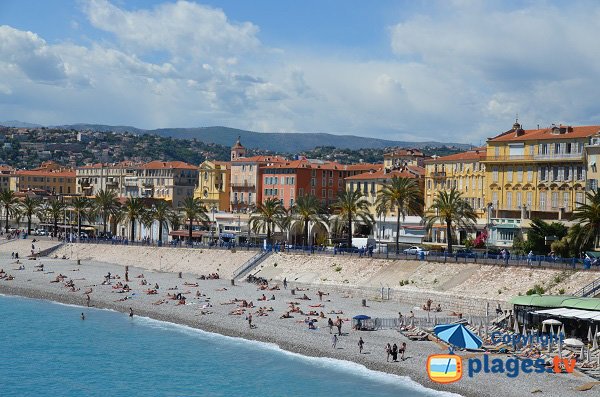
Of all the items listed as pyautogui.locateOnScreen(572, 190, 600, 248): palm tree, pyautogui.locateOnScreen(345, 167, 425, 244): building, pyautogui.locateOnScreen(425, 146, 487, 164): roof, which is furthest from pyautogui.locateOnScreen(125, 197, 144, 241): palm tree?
pyautogui.locateOnScreen(572, 190, 600, 248): palm tree

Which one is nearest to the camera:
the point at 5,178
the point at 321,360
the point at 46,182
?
the point at 321,360

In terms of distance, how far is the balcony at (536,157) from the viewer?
238ft

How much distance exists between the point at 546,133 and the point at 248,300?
1311 inches

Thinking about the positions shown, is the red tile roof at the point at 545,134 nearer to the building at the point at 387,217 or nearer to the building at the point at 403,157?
the building at the point at 387,217

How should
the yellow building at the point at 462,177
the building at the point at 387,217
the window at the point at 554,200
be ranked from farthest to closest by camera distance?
the yellow building at the point at 462,177 < the building at the point at 387,217 < the window at the point at 554,200

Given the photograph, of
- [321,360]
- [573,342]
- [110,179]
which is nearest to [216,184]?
[110,179]

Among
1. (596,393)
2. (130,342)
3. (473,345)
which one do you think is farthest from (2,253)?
(596,393)

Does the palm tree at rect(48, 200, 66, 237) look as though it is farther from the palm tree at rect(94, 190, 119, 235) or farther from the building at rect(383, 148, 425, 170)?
the building at rect(383, 148, 425, 170)

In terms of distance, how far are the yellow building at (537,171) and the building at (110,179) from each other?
83101mm

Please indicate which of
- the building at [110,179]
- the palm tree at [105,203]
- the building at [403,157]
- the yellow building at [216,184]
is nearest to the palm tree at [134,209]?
the palm tree at [105,203]

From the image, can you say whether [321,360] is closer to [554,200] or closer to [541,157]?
[554,200]

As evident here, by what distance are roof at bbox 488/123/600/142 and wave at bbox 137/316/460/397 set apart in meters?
37.4

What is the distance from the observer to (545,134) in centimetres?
7681

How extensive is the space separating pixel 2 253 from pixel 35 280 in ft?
101
